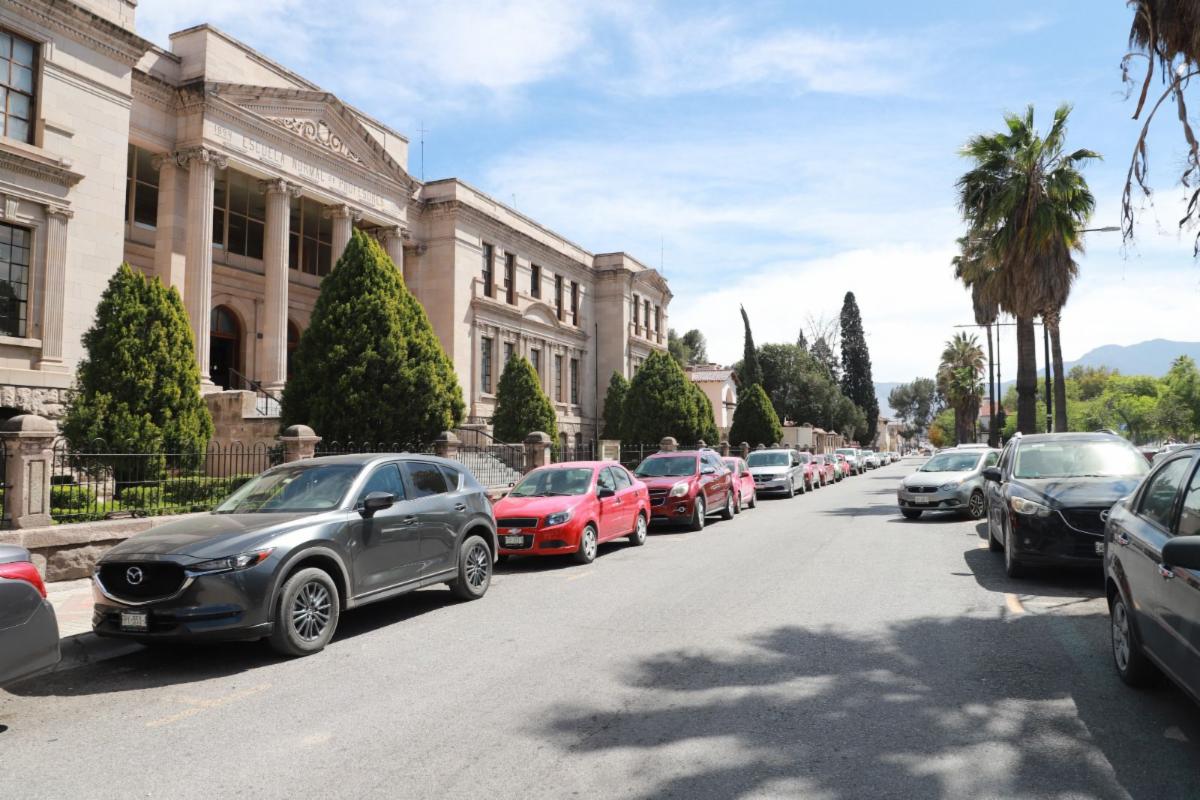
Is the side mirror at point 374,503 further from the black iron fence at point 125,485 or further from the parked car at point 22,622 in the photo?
the black iron fence at point 125,485

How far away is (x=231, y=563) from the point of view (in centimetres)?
637

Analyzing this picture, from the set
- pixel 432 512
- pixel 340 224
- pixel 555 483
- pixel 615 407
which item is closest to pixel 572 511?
pixel 555 483

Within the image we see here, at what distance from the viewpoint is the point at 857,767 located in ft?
13.6

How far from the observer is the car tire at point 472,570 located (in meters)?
9.00

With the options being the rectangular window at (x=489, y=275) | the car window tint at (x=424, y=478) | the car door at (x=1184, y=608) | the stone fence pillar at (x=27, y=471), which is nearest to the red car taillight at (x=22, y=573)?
the car window tint at (x=424, y=478)

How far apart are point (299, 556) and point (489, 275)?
31021mm

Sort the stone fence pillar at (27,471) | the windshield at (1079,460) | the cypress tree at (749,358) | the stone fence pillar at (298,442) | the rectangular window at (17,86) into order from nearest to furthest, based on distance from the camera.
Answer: the stone fence pillar at (27,471) → the windshield at (1079,460) → the stone fence pillar at (298,442) → the rectangular window at (17,86) → the cypress tree at (749,358)

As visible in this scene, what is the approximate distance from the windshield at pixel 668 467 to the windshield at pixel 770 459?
10004mm

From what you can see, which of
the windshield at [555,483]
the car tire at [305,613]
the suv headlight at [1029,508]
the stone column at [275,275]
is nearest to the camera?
the car tire at [305,613]

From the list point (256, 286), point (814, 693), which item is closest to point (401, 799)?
point (814, 693)

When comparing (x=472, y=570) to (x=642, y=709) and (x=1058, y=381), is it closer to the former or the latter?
(x=642, y=709)

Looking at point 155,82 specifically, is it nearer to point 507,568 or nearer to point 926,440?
point 507,568

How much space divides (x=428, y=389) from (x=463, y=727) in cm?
1406

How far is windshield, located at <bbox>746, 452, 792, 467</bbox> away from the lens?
89.2 feet
